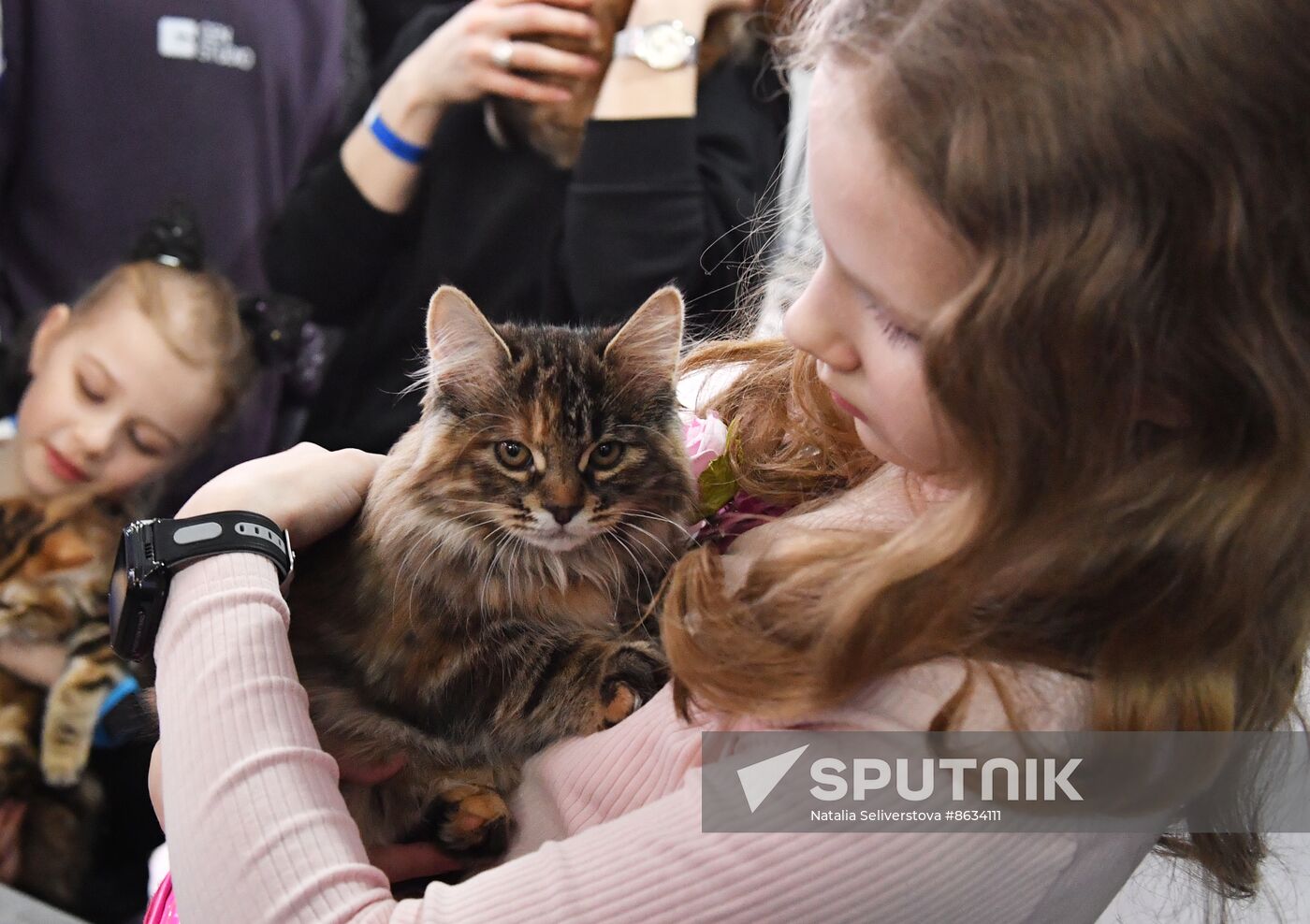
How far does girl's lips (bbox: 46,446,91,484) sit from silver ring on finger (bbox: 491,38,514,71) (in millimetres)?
921

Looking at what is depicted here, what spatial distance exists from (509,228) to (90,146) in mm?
621

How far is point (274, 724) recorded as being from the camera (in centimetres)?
86

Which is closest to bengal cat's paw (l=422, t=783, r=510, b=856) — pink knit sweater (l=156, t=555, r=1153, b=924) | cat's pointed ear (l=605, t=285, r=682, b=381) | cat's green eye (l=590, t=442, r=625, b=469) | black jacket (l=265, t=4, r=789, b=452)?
pink knit sweater (l=156, t=555, r=1153, b=924)

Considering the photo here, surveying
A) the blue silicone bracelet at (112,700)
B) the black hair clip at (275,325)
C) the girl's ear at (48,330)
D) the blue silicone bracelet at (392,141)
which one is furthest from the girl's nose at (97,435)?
the blue silicone bracelet at (392,141)

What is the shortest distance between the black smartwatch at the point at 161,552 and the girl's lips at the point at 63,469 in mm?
760

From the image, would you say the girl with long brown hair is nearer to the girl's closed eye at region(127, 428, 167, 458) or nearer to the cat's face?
the cat's face

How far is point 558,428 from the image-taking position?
119 cm

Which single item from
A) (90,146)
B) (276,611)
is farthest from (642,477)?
(90,146)

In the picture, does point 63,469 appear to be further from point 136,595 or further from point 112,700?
point 136,595

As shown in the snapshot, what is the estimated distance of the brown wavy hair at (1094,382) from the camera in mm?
658

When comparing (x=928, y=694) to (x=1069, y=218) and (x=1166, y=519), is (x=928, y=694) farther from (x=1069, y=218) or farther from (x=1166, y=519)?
(x=1069, y=218)

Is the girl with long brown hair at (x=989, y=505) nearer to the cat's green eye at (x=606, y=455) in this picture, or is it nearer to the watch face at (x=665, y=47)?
the cat's green eye at (x=606, y=455)

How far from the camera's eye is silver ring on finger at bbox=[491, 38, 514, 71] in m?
1.61

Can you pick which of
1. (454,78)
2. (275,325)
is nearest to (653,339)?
(454,78)
